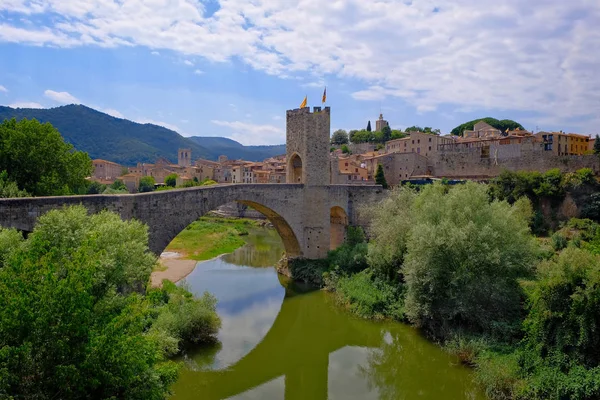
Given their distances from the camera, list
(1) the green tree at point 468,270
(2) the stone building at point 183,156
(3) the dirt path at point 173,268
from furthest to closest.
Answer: (2) the stone building at point 183,156, (3) the dirt path at point 173,268, (1) the green tree at point 468,270

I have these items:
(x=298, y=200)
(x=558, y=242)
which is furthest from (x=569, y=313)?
(x=298, y=200)

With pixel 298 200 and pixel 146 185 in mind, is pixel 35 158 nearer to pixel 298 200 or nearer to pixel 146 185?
pixel 298 200

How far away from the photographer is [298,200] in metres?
20.5

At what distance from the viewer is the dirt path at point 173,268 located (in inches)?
824

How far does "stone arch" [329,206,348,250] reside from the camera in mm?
23109

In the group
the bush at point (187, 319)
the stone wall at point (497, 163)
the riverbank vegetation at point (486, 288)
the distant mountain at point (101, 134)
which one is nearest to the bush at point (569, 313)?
the riverbank vegetation at point (486, 288)

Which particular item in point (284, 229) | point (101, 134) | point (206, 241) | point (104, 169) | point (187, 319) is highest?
point (101, 134)

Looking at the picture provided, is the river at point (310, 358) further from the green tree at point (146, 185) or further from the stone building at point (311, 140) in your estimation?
the green tree at point (146, 185)

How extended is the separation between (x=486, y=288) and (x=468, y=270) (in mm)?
766

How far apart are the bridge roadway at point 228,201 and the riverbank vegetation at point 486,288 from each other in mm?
2075

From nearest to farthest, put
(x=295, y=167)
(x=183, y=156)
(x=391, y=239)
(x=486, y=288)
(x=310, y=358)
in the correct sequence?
(x=486, y=288) → (x=310, y=358) → (x=391, y=239) → (x=295, y=167) → (x=183, y=156)

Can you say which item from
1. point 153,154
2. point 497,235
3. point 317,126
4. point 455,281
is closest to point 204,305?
point 455,281

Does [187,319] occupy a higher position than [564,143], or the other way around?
[564,143]

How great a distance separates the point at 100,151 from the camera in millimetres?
146750
